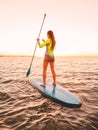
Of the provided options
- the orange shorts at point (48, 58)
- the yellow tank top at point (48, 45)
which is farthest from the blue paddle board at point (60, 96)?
the yellow tank top at point (48, 45)

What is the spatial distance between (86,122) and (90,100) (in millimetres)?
2857

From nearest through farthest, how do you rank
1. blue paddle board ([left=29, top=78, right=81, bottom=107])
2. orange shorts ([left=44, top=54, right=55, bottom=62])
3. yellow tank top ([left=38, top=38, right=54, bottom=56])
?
blue paddle board ([left=29, top=78, right=81, bottom=107]) → yellow tank top ([left=38, top=38, right=54, bottom=56]) → orange shorts ([left=44, top=54, right=55, bottom=62])

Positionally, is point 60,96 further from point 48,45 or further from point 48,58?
point 48,45

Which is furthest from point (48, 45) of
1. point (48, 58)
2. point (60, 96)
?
point (60, 96)

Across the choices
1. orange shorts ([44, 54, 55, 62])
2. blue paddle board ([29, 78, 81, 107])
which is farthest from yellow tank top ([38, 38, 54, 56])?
blue paddle board ([29, 78, 81, 107])

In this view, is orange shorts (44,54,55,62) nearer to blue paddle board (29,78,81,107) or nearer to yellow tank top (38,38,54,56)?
yellow tank top (38,38,54,56)

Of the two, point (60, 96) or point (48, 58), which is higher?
point (48, 58)

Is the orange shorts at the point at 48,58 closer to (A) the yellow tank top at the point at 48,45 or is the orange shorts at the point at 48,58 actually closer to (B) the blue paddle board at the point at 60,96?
(A) the yellow tank top at the point at 48,45

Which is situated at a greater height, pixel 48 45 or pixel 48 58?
pixel 48 45

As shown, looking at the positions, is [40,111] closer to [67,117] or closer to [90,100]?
[67,117]

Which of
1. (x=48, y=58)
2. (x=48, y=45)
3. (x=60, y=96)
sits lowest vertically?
(x=60, y=96)

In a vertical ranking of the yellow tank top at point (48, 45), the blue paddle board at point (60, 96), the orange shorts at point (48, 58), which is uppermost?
the yellow tank top at point (48, 45)

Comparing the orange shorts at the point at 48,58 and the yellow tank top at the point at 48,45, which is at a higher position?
the yellow tank top at the point at 48,45

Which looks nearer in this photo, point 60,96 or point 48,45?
point 60,96
